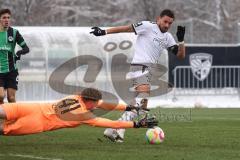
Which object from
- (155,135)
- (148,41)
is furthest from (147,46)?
(155,135)

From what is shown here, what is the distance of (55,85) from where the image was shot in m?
27.8

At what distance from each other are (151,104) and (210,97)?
3.51 metres

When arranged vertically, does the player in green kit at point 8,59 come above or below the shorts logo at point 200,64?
above

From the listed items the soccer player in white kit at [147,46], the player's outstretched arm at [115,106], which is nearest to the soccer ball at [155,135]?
the player's outstretched arm at [115,106]

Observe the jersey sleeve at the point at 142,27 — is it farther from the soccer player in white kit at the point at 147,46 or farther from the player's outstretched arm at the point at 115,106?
the player's outstretched arm at the point at 115,106

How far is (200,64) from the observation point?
102 ft

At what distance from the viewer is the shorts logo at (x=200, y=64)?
30688 millimetres

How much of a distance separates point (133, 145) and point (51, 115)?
1.53m

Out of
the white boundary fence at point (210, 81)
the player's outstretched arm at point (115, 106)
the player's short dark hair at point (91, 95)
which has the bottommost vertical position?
the white boundary fence at point (210, 81)

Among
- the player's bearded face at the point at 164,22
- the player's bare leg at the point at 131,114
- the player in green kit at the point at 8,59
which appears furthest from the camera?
the player in green kit at the point at 8,59

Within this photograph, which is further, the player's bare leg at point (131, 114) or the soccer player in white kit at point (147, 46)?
the soccer player in white kit at point (147, 46)

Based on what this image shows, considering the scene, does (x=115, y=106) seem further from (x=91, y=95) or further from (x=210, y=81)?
(x=210, y=81)

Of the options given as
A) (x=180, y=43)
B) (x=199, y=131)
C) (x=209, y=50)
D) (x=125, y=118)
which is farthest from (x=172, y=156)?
(x=209, y=50)

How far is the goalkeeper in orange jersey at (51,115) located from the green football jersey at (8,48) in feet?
9.40
